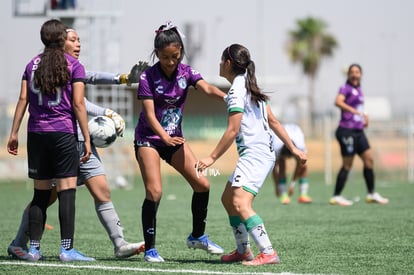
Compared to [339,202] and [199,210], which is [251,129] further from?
[339,202]

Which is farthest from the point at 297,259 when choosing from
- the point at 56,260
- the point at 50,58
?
the point at 50,58

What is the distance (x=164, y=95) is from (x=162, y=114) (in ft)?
0.56

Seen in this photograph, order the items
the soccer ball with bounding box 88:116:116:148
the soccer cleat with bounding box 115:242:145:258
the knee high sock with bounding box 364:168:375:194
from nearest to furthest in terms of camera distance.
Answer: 1. the soccer cleat with bounding box 115:242:145:258
2. the soccer ball with bounding box 88:116:116:148
3. the knee high sock with bounding box 364:168:375:194

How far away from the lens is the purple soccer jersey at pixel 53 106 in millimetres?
7551

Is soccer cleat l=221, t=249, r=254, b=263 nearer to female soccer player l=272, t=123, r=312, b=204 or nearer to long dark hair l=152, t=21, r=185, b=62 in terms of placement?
long dark hair l=152, t=21, r=185, b=62

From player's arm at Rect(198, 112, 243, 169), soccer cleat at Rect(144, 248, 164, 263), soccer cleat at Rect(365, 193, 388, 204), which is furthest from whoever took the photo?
soccer cleat at Rect(365, 193, 388, 204)

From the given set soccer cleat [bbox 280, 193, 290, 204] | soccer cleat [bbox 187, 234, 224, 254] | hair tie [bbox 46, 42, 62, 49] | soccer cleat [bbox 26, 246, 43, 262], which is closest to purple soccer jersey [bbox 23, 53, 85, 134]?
hair tie [bbox 46, 42, 62, 49]

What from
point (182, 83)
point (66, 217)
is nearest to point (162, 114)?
point (182, 83)

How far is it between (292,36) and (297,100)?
78.2 feet

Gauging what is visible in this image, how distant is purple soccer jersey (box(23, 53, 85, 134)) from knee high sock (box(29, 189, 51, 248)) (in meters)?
0.58

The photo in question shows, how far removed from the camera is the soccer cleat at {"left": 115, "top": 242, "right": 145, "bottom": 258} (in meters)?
7.90

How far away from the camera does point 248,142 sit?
7402mm

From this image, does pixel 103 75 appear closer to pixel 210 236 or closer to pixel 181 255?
pixel 181 255

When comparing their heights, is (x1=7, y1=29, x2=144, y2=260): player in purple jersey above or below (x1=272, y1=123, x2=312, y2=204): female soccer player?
above
